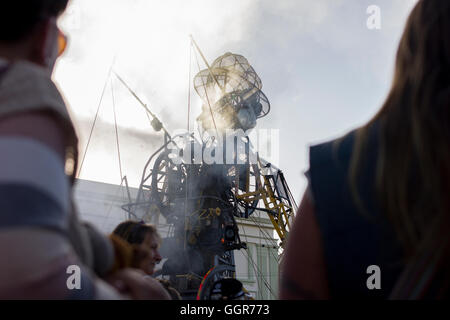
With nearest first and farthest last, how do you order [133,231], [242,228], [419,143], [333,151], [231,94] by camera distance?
[419,143], [333,151], [133,231], [231,94], [242,228]

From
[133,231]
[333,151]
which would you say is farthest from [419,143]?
[133,231]

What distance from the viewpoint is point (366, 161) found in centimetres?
74

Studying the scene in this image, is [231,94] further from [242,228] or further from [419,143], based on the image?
[419,143]

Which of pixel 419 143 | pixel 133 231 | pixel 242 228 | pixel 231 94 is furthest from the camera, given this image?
pixel 242 228

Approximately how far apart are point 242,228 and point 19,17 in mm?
18589

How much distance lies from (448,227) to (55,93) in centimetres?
87

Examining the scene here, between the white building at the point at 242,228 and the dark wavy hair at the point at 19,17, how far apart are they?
12110mm

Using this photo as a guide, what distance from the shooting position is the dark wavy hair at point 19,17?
648 millimetres

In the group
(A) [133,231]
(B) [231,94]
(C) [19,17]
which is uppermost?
(B) [231,94]

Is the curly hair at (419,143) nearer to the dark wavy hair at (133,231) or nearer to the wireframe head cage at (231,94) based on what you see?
the dark wavy hair at (133,231)

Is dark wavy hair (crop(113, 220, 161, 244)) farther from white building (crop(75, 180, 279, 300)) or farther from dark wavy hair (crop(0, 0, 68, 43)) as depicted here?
white building (crop(75, 180, 279, 300))

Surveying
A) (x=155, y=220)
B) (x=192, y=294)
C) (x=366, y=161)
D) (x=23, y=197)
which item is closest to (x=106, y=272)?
(x=23, y=197)

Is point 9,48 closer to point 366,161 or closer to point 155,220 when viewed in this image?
point 366,161

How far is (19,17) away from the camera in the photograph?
664mm
